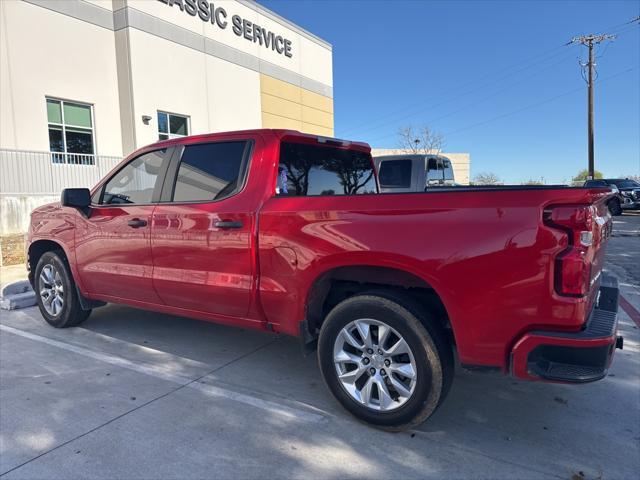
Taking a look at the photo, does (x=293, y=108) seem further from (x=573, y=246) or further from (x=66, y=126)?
(x=573, y=246)

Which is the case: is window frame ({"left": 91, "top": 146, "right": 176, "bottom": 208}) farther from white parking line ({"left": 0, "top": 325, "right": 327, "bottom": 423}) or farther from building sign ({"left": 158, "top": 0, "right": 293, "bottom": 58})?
building sign ({"left": 158, "top": 0, "right": 293, "bottom": 58})

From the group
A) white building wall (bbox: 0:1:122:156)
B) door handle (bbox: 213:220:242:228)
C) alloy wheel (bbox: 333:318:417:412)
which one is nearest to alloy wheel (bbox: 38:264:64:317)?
door handle (bbox: 213:220:242:228)

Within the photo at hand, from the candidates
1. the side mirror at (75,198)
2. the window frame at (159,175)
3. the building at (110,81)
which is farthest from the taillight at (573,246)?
the building at (110,81)

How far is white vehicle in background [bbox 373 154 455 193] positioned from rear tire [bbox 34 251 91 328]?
232 inches

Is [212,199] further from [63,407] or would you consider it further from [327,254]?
[63,407]

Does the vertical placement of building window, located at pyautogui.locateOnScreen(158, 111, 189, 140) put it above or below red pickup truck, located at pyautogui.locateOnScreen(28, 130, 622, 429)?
above

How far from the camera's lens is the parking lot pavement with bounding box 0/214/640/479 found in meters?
2.67

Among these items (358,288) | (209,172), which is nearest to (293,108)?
(209,172)

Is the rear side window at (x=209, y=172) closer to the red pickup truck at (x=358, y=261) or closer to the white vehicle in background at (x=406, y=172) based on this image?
the red pickup truck at (x=358, y=261)

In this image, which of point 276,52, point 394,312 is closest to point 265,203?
point 394,312

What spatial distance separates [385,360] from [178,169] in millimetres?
2395

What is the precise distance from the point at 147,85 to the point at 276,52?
8943 millimetres

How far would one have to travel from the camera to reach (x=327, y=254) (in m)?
3.06

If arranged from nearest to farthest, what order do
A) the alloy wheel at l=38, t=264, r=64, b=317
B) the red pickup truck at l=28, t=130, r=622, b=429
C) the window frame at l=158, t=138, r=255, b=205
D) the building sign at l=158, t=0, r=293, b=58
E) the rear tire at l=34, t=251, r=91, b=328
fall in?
the red pickup truck at l=28, t=130, r=622, b=429, the window frame at l=158, t=138, r=255, b=205, the rear tire at l=34, t=251, r=91, b=328, the alloy wheel at l=38, t=264, r=64, b=317, the building sign at l=158, t=0, r=293, b=58
